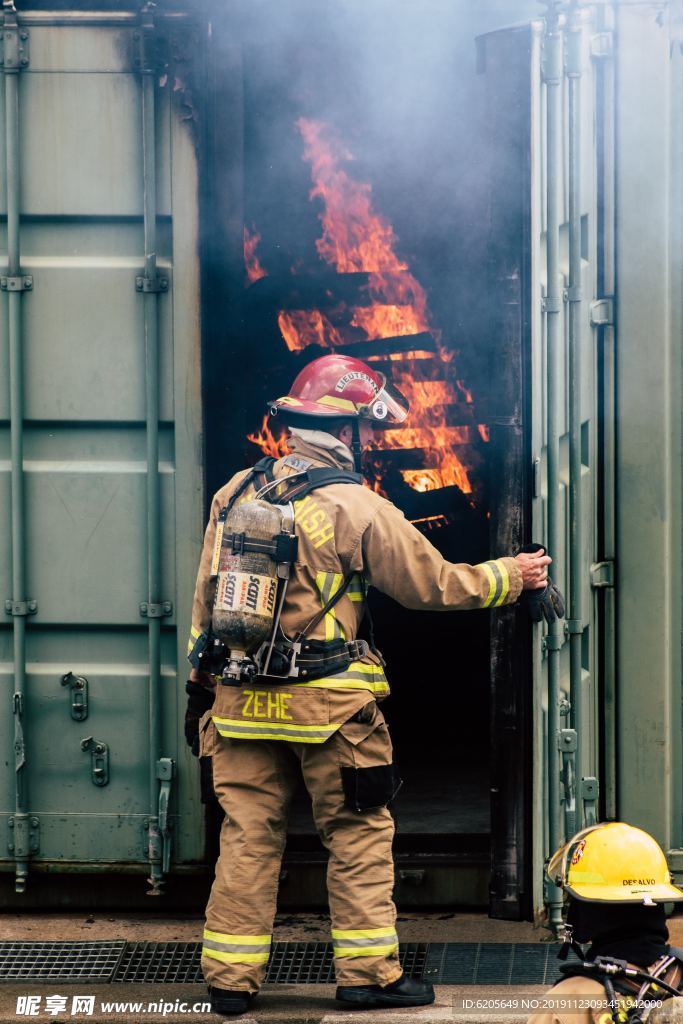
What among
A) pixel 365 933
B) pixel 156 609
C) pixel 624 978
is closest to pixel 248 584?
pixel 156 609

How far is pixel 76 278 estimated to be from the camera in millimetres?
4945

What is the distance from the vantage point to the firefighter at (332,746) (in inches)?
167

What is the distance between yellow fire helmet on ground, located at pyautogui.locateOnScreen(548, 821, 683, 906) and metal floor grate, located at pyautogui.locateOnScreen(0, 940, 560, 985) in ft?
5.71

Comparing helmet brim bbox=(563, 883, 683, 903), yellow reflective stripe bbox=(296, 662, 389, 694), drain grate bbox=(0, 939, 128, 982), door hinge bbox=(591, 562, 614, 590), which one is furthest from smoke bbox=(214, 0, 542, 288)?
helmet brim bbox=(563, 883, 683, 903)

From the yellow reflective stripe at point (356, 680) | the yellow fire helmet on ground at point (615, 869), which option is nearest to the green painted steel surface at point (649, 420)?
the yellow reflective stripe at point (356, 680)

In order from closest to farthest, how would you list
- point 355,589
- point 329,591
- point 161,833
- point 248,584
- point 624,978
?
point 624,978
point 248,584
point 329,591
point 355,589
point 161,833

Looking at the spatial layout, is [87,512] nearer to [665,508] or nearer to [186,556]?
[186,556]

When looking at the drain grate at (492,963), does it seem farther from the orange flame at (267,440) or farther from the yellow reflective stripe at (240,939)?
the orange flame at (267,440)

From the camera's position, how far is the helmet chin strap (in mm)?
4457

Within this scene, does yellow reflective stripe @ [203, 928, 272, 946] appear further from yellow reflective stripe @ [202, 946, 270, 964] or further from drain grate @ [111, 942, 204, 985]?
drain grate @ [111, 942, 204, 985]

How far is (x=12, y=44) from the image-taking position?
192 inches

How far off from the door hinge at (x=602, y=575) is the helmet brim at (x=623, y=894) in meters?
2.32

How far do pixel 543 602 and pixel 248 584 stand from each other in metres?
0.94

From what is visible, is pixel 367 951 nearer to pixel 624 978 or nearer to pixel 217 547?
pixel 217 547
